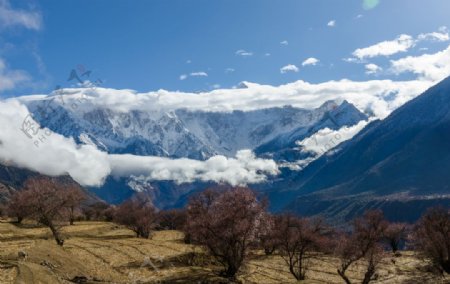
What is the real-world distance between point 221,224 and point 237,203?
13.3ft

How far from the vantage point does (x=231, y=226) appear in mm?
62312

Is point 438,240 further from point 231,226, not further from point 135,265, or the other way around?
point 135,265

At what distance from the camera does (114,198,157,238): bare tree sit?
108 meters

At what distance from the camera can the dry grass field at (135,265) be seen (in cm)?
4775

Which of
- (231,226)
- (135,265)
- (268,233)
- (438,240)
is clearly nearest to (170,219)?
(268,233)

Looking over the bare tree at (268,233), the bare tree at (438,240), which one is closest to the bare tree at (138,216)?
the bare tree at (268,233)

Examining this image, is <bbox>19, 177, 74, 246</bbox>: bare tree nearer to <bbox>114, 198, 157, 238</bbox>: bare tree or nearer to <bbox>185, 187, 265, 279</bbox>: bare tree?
<bbox>114, 198, 157, 238</bbox>: bare tree

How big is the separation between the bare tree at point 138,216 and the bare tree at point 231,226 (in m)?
44.1

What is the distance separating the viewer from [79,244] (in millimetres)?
79875

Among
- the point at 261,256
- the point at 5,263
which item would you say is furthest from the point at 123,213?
the point at 5,263

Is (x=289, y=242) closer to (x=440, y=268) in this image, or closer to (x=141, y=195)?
(x=440, y=268)

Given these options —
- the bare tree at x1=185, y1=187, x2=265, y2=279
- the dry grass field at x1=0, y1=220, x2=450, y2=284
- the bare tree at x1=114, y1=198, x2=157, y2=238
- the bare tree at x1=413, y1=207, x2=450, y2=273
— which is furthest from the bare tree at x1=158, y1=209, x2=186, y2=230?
the bare tree at x1=185, y1=187, x2=265, y2=279

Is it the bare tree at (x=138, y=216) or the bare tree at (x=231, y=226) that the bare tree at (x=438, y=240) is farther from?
the bare tree at (x=138, y=216)

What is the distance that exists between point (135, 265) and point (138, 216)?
42333 mm
